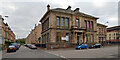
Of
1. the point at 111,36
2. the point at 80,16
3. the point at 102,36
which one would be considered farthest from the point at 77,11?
the point at 111,36

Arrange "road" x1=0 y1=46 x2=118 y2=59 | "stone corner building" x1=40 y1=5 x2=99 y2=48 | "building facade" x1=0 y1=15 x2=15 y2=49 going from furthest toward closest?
"building facade" x1=0 y1=15 x2=15 y2=49 < "stone corner building" x1=40 y1=5 x2=99 y2=48 < "road" x1=0 y1=46 x2=118 y2=59

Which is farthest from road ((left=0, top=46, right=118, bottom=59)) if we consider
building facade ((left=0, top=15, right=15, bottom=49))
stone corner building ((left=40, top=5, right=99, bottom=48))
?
building facade ((left=0, top=15, right=15, bottom=49))

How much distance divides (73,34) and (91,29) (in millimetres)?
9584

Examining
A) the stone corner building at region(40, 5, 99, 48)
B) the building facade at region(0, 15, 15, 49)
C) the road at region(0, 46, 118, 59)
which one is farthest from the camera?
the building facade at region(0, 15, 15, 49)

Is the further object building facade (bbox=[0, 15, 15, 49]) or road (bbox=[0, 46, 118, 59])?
building facade (bbox=[0, 15, 15, 49])

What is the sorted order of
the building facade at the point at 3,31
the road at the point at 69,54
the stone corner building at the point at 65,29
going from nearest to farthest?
the road at the point at 69,54 → the stone corner building at the point at 65,29 → the building facade at the point at 3,31

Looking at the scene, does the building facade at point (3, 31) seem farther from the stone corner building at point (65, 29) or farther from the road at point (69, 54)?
the stone corner building at point (65, 29)

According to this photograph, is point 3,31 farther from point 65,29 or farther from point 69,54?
point 69,54

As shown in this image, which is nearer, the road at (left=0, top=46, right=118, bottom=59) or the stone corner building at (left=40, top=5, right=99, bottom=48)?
the road at (left=0, top=46, right=118, bottom=59)

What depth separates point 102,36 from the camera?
4747 centimetres

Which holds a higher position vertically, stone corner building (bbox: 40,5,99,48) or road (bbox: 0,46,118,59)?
stone corner building (bbox: 40,5,99,48)

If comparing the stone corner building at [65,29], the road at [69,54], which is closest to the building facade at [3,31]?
the road at [69,54]

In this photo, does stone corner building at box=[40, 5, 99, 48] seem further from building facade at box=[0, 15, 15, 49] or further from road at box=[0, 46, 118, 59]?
building facade at box=[0, 15, 15, 49]

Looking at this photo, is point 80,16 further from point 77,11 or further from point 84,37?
point 84,37
